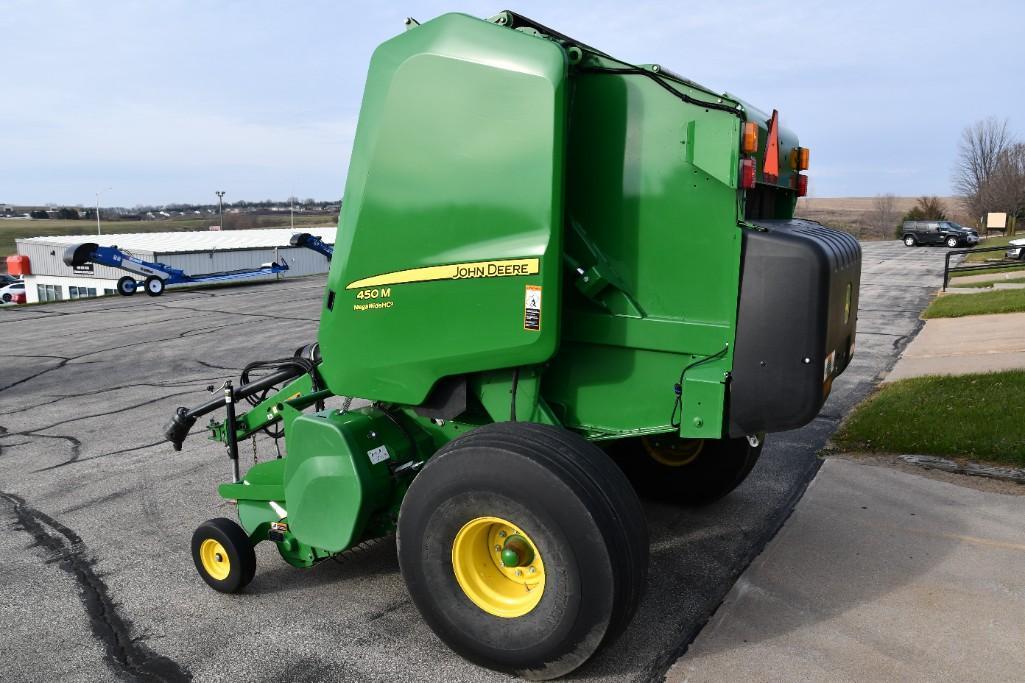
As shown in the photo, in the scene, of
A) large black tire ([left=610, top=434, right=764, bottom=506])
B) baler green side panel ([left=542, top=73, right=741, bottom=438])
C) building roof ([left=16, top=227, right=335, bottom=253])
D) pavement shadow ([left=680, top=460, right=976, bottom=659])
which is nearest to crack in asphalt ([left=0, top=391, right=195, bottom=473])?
large black tire ([left=610, top=434, right=764, bottom=506])

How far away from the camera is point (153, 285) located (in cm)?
2433

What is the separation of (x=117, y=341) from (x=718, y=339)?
46.2ft

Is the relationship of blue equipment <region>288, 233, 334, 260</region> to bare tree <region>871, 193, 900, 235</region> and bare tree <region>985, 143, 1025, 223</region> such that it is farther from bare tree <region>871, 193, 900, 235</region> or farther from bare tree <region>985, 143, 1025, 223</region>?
bare tree <region>871, 193, 900, 235</region>

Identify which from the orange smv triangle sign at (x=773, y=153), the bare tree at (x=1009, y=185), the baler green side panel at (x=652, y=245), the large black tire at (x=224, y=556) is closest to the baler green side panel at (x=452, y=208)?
the baler green side panel at (x=652, y=245)

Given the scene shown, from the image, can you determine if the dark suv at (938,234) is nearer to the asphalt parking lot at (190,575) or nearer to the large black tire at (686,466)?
the asphalt parking lot at (190,575)

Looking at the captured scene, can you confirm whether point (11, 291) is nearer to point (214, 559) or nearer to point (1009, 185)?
point (214, 559)

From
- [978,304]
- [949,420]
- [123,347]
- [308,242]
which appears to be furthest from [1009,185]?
[123,347]

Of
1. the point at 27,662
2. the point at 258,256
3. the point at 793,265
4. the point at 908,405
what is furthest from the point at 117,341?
the point at 258,256

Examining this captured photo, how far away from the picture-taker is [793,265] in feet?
11.0

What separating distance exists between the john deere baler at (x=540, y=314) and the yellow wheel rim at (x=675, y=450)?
4.81 feet

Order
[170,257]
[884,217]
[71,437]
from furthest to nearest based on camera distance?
[884,217] → [170,257] → [71,437]

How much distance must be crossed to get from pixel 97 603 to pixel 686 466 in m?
3.68

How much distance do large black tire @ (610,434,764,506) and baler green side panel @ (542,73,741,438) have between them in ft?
4.81

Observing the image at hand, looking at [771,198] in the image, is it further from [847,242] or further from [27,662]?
[27,662]
